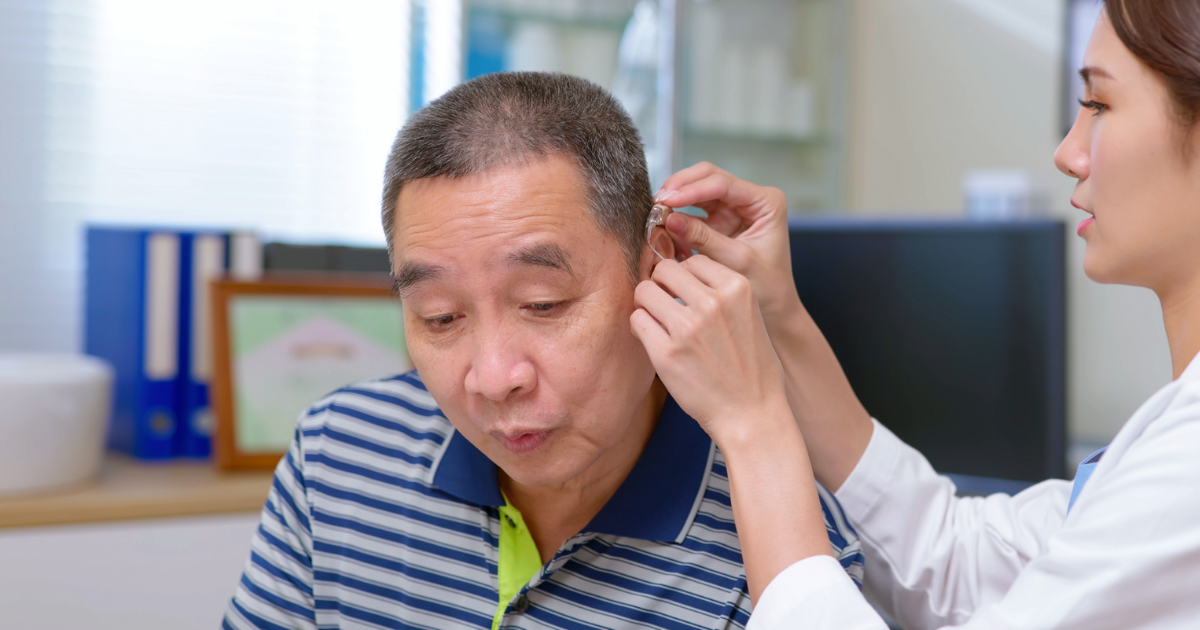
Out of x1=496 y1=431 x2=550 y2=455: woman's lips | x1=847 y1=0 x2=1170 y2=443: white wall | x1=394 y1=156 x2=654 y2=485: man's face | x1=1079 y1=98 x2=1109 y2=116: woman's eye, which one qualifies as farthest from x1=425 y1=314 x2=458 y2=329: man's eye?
x1=847 y1=0 x2=1170 y2=443: white wall

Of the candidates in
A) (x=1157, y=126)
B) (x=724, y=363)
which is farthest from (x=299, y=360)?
(x=1157, y=126)

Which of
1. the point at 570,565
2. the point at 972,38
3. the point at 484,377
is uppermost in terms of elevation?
the point at 972,38

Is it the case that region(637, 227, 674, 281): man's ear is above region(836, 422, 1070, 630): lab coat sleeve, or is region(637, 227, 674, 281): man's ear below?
above

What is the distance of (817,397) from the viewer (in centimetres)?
113

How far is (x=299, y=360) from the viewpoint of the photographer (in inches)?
73.3

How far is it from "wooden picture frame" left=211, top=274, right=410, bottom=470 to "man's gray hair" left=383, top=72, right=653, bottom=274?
95 centimetres

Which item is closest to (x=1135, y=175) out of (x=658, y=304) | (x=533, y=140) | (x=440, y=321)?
(x=658, y=304)

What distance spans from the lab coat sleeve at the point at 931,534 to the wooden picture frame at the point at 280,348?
1.09 m

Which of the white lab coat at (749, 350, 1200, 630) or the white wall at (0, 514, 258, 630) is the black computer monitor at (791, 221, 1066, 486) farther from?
the white wall at (0, 514, 258, 630)

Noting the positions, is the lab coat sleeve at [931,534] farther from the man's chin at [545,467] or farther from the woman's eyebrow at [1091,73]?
the woman's eyebrow at [1091,73]

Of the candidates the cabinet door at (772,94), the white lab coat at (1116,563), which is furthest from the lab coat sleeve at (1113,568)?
the cabinet door at (772,94)

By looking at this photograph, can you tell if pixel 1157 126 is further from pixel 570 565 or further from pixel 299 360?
pixel 299 360

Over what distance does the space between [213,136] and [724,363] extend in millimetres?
1832

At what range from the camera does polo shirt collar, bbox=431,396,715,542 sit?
3.22 feet
